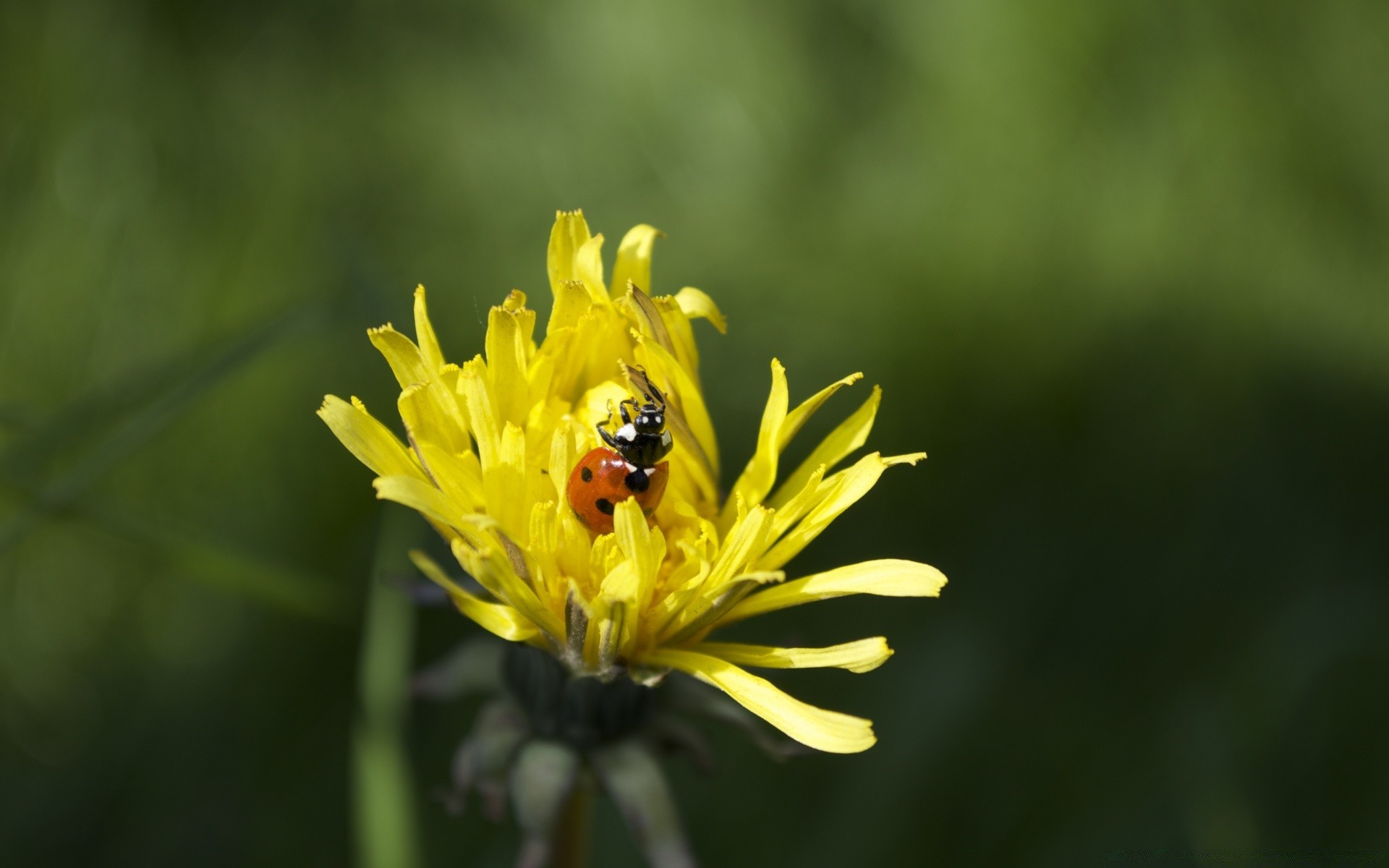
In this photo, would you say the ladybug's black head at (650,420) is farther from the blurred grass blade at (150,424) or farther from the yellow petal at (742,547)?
the blurred grass blade at (150,424)

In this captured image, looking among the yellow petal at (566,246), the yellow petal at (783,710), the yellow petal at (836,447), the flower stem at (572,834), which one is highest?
the yellow petal at (566,246)

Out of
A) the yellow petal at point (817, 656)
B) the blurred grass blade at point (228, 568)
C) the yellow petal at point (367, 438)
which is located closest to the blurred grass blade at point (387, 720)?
the blurred grass blade at point (228, 568)

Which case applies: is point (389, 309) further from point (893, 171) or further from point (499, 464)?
point (893, 171)

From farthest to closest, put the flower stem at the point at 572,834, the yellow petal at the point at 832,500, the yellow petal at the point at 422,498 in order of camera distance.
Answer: the flower stem at the point at 572,834 → the yellow petal at the point at 832,500 → the yellow petal at the point at 422,498

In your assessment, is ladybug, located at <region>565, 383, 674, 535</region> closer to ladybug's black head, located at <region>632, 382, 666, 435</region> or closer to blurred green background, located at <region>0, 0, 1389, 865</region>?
ladybug's black head, located at <region>632, 382, 666, 435</region>

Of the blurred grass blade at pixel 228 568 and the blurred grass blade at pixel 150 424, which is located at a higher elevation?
the blurred grass blade at pixel 150 424

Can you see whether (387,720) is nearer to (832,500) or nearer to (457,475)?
(457,475)

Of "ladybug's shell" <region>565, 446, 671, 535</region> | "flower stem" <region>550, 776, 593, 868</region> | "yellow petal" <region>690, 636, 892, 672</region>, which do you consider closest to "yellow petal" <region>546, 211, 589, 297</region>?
"ladybug's shell" <region>565, 446, 671, 535</region>

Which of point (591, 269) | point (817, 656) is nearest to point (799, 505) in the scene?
point (817, 656)
